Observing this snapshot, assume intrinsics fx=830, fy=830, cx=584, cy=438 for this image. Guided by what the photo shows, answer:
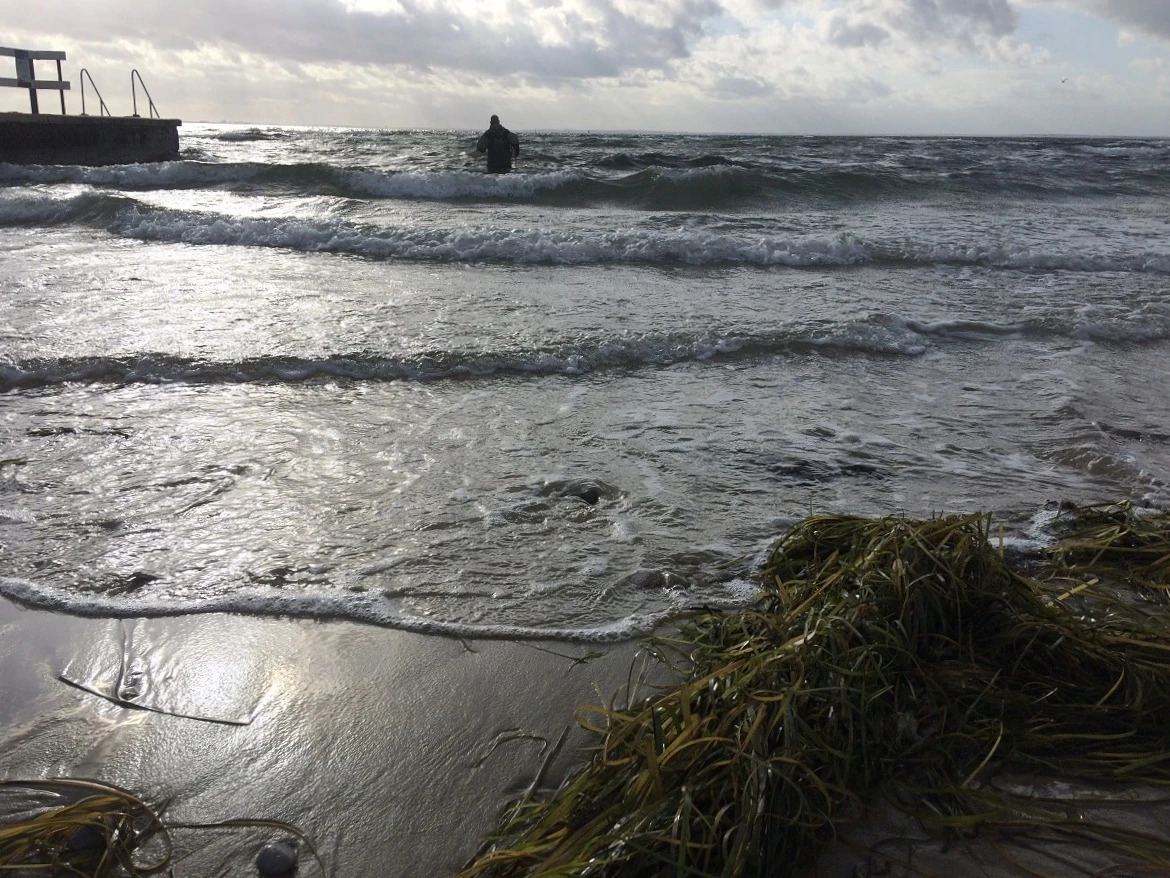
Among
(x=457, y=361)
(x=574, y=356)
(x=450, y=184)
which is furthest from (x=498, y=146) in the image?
(x=457, y=361)

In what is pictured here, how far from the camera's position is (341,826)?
1939mm

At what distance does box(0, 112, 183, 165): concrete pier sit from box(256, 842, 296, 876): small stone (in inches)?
894

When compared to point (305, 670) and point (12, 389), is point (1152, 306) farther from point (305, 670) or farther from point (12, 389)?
point (12, 389)

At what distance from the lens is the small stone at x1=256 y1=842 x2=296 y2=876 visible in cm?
182

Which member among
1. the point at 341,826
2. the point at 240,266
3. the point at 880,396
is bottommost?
the point at 341,826

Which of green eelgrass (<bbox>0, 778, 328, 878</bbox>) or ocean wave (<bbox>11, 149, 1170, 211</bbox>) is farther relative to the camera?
ocean wave (<bbox>11, 149, 1170, 211</bbox>)

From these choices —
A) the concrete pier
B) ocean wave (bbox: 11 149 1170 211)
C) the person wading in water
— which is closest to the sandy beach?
the person wading in water

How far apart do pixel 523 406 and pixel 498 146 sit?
1351 cm

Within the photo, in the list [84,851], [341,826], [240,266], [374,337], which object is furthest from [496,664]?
[240,266]

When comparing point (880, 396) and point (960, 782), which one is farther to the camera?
point (880, 396)

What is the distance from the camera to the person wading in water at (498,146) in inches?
642

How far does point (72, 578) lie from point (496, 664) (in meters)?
1.63

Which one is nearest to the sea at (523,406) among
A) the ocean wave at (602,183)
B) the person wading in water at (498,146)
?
the person wading in water at (498,146)

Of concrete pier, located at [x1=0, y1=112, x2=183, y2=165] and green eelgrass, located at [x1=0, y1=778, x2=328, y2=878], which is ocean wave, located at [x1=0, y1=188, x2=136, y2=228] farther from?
green eelgrass, located at [x1=0, y1=778, x2=328, y2=878]
